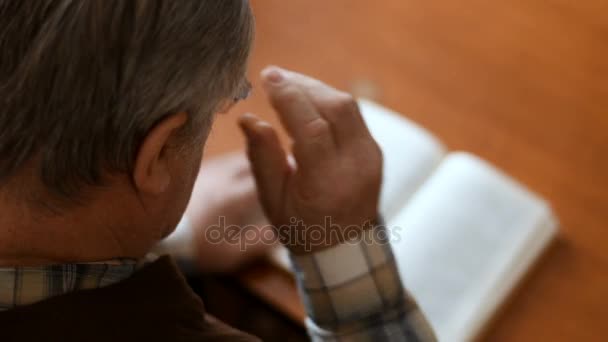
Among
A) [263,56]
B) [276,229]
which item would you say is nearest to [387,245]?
[276,229]

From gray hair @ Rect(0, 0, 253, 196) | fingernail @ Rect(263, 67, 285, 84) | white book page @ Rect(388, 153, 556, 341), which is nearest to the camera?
gray hair @ Rect(0, 0, 253, 196)

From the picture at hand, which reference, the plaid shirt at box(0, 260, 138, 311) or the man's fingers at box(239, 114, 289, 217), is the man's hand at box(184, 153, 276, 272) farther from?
the plaid shirt at box(0, 260, 138, 311)

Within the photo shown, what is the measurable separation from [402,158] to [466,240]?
15 centimetres

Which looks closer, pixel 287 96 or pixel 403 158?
pixel 287 96

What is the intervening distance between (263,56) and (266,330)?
1.44 feet

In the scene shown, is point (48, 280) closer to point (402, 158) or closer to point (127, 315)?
point (127, 315)

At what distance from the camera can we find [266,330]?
3.08 feet

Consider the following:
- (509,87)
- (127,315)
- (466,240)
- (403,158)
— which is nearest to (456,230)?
(466,240)

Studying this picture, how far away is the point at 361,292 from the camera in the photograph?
2.27 feet

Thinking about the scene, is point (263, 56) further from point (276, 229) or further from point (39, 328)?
point (39, 328)

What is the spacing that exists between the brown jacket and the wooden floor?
1.08 ft

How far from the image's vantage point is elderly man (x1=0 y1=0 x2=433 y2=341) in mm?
401

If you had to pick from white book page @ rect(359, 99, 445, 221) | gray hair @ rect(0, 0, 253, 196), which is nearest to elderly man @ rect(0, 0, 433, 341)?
gray hair @ rect(0, 0, 253, 196)

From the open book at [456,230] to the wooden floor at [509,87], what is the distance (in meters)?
0.03
